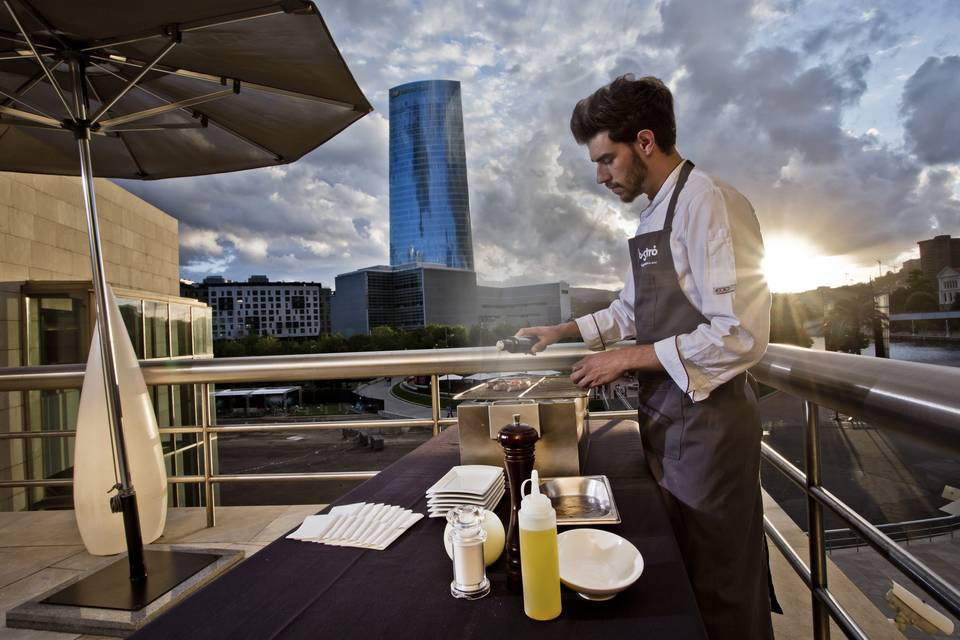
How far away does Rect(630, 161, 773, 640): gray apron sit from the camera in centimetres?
102

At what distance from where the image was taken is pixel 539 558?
1.97 feet

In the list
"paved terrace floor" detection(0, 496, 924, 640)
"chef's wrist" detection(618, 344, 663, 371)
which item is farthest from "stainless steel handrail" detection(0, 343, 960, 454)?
"paved terrace floor" detection(0, 496, 924, 640)

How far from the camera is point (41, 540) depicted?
256 centimetres

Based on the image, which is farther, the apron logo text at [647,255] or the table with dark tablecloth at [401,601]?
the apron logo text at [647,255]

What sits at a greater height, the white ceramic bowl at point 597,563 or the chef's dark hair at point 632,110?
the chef's dark hair at point 632,110

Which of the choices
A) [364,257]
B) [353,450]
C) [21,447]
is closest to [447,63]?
[364,257]

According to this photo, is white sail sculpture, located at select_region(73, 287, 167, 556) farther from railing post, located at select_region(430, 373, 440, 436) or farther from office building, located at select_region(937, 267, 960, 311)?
office building, located at select_region(937, 267, 960, 311)

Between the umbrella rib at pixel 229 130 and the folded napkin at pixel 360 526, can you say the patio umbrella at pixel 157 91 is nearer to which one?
the umbrella rib at pixel 229 130

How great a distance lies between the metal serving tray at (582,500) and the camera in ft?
2.82

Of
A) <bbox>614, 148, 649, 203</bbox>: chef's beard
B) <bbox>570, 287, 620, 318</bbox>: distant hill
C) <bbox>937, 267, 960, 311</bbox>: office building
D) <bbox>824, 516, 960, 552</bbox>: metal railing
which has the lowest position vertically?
<bbox>824, 516, 960, 552</bbox>: metal railing

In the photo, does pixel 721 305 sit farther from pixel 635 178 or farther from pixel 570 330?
pixel 570 330

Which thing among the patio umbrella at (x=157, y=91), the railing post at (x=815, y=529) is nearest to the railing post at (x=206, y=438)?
the patio umbrella at (x=157, y=91)

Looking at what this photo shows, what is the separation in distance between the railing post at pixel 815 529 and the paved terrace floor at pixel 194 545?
533mm

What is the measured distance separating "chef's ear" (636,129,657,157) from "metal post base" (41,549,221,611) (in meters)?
2.21
